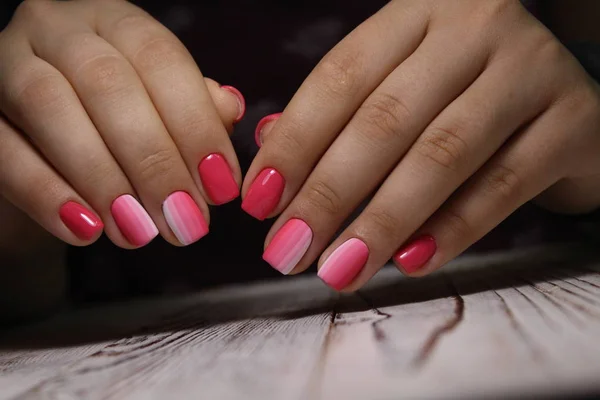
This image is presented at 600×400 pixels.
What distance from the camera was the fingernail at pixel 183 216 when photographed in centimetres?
38

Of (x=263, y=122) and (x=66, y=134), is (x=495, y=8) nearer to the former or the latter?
(x=263, y=122)

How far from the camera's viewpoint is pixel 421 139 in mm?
374

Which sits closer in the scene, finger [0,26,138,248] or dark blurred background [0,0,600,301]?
finger [0,26,138,248]

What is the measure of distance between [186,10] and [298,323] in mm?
445

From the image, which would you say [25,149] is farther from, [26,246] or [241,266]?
Answer: [241,266]

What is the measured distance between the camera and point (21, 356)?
343mm

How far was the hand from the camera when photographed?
366 mm

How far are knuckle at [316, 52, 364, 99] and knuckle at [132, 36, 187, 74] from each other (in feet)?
0.36

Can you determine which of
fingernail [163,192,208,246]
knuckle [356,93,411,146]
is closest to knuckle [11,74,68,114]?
fingernail [163,192,208,246]

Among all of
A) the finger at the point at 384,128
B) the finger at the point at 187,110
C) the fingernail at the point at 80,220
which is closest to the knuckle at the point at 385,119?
the finger at the point at 384,128

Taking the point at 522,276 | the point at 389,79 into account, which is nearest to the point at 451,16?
the point at 389,79

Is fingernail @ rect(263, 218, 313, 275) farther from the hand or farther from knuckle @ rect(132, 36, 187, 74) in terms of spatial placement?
knuckle @ rect(132, 36, 187, 74)

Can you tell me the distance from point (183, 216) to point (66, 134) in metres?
0.10

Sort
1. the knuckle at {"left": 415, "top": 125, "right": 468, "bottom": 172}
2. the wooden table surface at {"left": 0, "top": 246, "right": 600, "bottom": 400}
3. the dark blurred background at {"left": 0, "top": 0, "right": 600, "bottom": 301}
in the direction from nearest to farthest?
the wooden table surface at {"left": 0, "top": 246, "right": 600, "bottom": 400}
the knuckle at {"left": 415, "top": 125, "right": 468, "bottom": 172}
the dark blurred background at {"left": 0, "top": 0, "right": 600, "bottom": 301}
